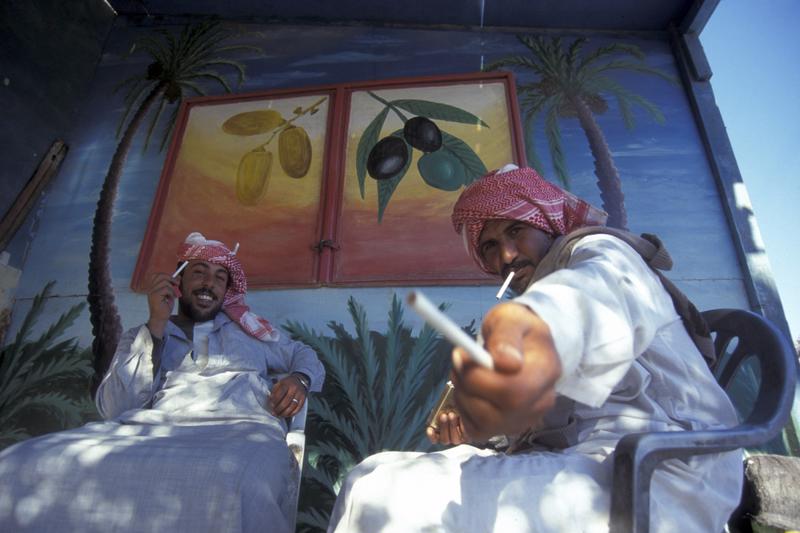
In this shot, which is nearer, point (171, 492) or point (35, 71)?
point (171, 492)

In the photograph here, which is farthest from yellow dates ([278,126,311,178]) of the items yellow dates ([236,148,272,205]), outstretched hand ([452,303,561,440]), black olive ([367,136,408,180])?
outstretched hand ([452,303,561,440])

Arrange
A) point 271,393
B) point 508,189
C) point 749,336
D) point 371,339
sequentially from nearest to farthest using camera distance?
point 749,336
point 508,189
point 271,393
point 371,339

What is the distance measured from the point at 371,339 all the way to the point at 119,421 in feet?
4.62

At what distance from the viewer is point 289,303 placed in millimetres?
3301

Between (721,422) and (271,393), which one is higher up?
(271,393)

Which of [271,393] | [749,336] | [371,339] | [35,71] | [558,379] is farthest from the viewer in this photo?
[35,71]

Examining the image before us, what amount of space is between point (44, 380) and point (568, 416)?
3271 millimetres

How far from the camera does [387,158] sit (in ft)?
12.2

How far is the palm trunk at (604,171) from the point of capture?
133 inches

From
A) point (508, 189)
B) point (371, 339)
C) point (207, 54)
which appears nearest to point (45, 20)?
point (207, 54)

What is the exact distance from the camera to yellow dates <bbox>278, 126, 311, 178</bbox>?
12.5ft

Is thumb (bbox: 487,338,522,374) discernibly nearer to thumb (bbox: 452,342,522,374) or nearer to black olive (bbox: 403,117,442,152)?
thumb (bbox: 452,342,522,374)

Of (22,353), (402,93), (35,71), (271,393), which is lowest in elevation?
(271,393)

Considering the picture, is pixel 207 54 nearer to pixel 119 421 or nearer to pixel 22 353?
pixel 22 353
